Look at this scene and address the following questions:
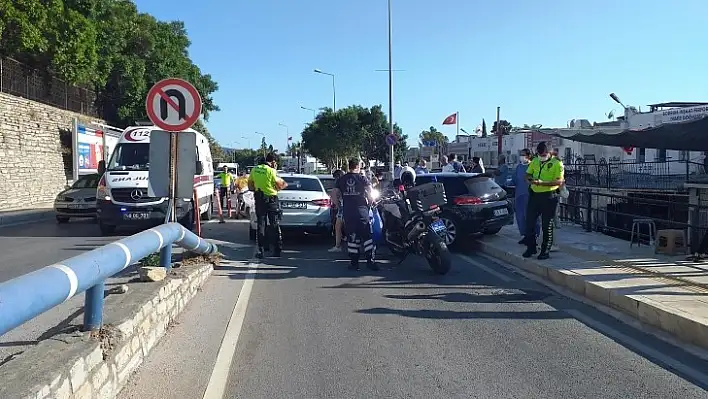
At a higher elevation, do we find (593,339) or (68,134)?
(68,134)

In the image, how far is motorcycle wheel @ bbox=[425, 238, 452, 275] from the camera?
375 inches

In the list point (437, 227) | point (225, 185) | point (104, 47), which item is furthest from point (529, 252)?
point (104, 47)

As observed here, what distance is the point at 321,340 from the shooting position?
20.1ft

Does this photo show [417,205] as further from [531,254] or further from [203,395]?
[203,395]

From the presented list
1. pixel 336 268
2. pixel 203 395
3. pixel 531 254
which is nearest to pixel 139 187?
pixel 336 268

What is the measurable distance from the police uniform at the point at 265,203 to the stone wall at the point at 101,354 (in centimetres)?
471

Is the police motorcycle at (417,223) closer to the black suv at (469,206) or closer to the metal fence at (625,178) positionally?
the black suv at (469,206)

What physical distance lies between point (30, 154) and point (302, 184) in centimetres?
1937

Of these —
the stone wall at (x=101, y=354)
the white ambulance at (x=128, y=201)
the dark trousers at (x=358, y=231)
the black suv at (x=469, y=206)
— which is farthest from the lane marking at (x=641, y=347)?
the white ambulance at (x=128, y=201)

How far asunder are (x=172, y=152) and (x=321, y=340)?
3.32 m

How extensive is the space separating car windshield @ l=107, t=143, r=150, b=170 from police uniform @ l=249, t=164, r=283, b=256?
5081 mm

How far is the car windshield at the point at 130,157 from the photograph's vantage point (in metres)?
15.3

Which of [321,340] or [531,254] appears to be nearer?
[321,340]

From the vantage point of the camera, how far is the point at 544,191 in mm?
10055
